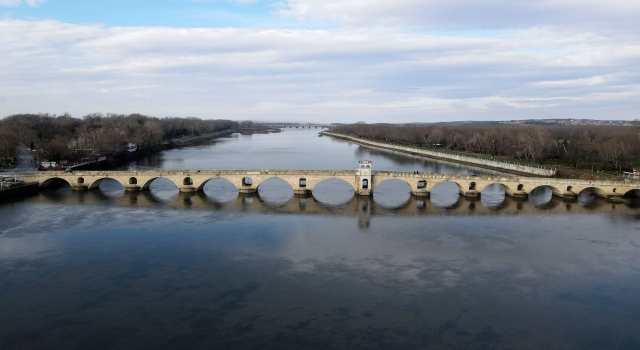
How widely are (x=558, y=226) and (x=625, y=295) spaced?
12.2 m

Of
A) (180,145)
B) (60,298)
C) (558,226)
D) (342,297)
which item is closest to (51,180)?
(60,298)

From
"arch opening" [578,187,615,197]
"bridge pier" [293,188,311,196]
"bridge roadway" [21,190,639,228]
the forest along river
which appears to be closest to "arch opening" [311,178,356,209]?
"bridge roadway" [21,190,639,228]

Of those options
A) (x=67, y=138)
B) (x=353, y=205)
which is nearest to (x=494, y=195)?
(x=353, y=205)

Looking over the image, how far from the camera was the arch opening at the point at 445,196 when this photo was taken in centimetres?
3920

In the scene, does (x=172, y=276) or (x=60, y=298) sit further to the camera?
(x=172, y=276)

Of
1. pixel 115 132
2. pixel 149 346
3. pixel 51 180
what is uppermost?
pixel 115 132

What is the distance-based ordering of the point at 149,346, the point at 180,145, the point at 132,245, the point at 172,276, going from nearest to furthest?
1. the point at 149,346
2. the point at 172,276
3. the point at 132,245
4. the point at 180,145

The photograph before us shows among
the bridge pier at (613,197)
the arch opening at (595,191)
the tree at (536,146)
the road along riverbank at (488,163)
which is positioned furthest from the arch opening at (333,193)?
the tree at (536,146)

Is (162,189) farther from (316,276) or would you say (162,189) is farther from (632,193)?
(632,193)

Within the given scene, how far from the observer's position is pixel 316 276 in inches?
877

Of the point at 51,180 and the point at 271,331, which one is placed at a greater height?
the point at 51,180

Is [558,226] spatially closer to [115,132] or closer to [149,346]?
[149,346]

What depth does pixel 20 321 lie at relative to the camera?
17.8 m

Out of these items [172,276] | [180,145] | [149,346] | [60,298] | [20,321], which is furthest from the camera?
[180,145]
